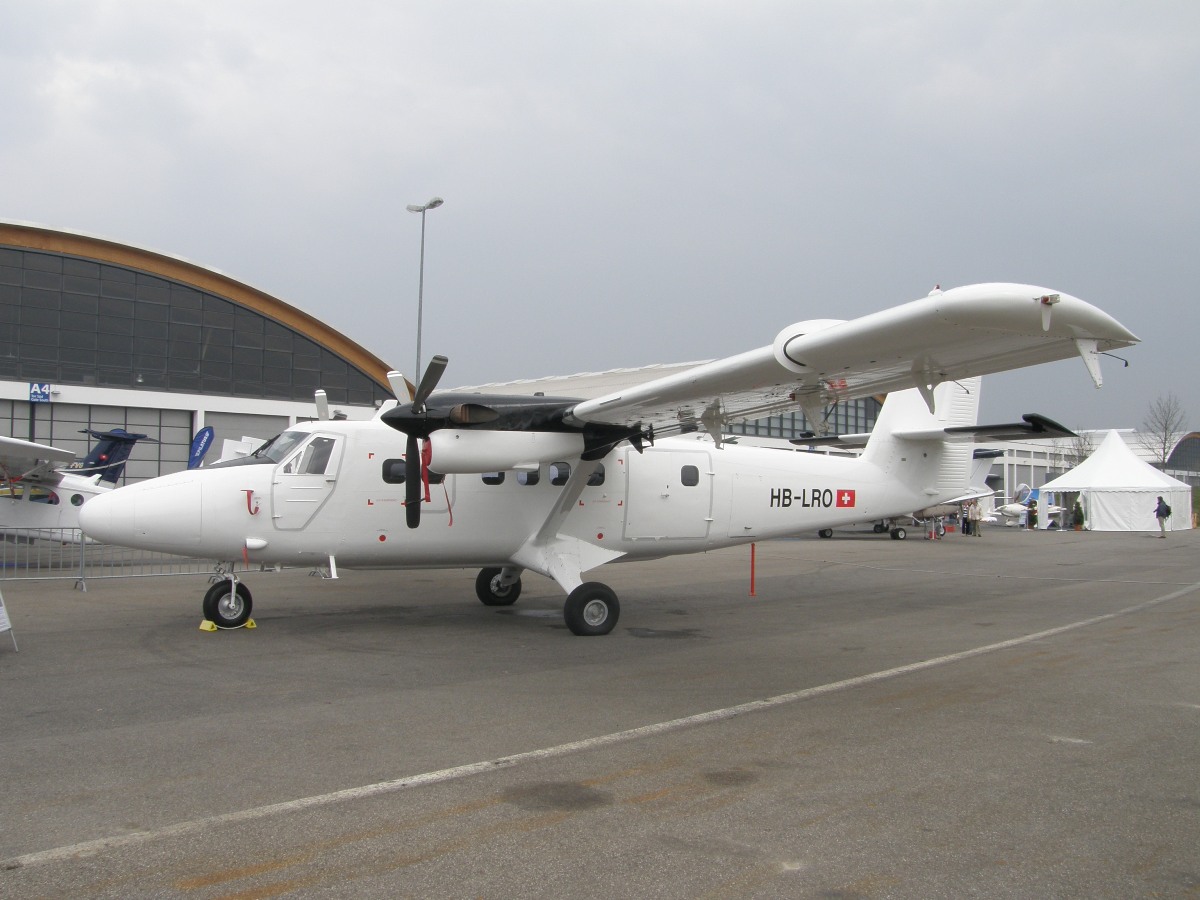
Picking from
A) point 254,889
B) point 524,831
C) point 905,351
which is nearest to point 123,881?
point 254,889

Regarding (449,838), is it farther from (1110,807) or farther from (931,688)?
(931,688)

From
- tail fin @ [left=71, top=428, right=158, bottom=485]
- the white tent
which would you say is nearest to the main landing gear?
tail fin @ [left=71, top=428, right=158, bottom=485]

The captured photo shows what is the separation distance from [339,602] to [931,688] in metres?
9.11

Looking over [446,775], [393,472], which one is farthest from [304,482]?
[446,775]

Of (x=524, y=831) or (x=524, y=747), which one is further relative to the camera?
(x=524, y=747)

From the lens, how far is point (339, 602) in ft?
44.3

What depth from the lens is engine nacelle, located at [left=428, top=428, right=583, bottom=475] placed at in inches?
372

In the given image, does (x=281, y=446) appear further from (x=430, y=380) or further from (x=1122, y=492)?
(x=1122, y=492)

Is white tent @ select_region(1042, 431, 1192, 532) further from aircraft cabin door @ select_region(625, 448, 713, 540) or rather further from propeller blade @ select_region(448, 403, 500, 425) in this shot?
propeller blade @ select_region(448, 403, 500, 425)

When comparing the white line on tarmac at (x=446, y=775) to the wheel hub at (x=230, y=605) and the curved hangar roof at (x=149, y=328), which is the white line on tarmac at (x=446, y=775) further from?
the curved hangar roof at (x=149, y=328)

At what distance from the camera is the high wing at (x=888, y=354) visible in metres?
5.60

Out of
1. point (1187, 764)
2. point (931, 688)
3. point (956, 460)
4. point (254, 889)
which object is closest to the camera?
point (254, 889)

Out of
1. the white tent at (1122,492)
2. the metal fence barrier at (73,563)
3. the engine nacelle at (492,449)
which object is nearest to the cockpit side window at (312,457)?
the engine nacelle at (492,449)

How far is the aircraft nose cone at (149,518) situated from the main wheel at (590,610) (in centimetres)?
459
